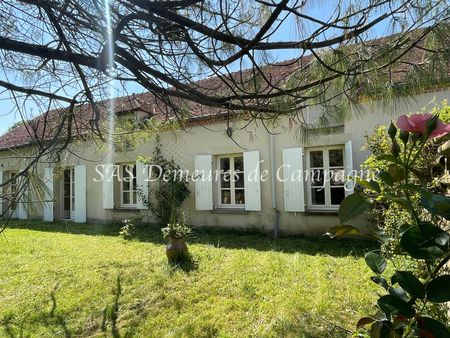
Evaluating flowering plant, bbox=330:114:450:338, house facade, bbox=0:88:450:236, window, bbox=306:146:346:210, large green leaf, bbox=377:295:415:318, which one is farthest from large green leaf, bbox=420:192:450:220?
window, bbox=306:146:346:210

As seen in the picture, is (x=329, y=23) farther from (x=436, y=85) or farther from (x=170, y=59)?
(x=170, y=59)

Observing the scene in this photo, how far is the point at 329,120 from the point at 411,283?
89.9 inches

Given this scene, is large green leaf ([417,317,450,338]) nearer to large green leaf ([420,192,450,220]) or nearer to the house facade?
large green leaf ([420,192,450,220])

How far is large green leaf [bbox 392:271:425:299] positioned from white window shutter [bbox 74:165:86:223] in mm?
10465

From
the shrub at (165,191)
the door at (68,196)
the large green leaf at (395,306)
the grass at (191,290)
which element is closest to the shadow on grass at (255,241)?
the grass at (191,290)

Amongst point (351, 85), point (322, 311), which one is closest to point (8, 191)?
point (351, 85)

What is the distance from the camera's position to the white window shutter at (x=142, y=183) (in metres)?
8.82

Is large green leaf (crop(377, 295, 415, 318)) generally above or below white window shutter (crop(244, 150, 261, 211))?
below

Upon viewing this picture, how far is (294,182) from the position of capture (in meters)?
6.98

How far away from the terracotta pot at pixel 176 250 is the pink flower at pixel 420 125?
456 centimetres

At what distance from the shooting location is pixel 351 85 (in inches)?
93.9

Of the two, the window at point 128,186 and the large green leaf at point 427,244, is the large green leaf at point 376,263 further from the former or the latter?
the window at point 128,186

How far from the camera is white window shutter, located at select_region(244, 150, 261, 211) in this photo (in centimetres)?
740

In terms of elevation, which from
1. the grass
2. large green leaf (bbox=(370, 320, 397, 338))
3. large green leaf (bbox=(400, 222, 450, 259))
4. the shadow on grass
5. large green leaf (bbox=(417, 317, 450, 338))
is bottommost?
the grass
